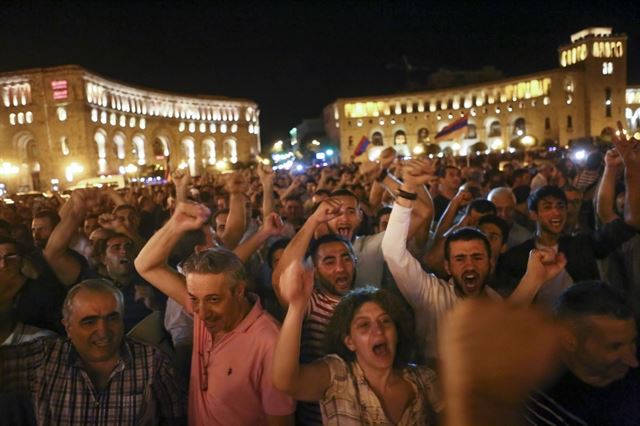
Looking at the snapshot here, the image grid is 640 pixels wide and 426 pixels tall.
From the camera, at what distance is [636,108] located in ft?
277

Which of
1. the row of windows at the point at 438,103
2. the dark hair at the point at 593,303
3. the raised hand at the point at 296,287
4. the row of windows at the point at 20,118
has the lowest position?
the dark hair at the point at 593,303

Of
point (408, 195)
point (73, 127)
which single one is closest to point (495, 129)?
point (73, 127)

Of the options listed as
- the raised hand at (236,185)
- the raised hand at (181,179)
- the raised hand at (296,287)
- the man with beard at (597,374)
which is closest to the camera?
the man with beard at (597,374)

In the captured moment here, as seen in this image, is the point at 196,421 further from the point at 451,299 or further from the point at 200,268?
the point at 451,299

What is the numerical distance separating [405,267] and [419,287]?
0.55 ft

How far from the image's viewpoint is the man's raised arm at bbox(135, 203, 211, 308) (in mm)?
3525

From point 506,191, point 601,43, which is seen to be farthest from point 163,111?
point 506,191

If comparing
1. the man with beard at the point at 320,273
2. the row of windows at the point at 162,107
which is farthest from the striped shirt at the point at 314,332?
the row of windows at the point at 162,107

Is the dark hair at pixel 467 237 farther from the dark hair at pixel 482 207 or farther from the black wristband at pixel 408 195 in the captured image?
the dark hair at pixel 482 207

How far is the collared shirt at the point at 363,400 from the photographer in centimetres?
257

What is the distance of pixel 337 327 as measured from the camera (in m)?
2.82

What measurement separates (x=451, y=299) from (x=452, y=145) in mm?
81959

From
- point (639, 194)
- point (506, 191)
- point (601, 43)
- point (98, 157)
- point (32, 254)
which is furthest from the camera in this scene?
point (601, 43)

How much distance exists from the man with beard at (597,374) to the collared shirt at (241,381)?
133 centimetres
